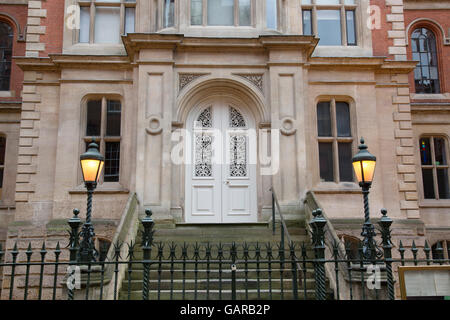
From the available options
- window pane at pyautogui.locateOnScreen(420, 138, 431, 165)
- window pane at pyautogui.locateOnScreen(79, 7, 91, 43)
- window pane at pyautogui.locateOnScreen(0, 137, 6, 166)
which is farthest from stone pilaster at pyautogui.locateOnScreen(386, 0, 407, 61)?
window pane at pyautogui.locateOnScreen(0, 137, 6, 166)

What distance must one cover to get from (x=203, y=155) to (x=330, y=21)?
19.0 feet

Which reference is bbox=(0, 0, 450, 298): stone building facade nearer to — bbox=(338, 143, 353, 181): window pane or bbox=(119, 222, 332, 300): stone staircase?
bbox=(338, 143, 353, 181): window pane

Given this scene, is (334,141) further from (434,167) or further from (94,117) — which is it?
(94,117)

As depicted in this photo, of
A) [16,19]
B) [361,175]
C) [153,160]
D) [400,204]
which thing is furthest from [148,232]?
[16,19]

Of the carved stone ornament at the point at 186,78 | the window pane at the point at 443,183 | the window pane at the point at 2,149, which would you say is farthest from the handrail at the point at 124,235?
the window pane at the point at 443,183

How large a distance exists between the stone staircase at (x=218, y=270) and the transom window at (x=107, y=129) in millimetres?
2705

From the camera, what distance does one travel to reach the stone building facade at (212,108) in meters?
11.8

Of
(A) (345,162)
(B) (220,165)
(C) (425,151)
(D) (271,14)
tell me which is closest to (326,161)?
(A) (345,162)

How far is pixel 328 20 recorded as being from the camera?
13500 mm

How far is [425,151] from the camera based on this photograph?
16078 millimetres
